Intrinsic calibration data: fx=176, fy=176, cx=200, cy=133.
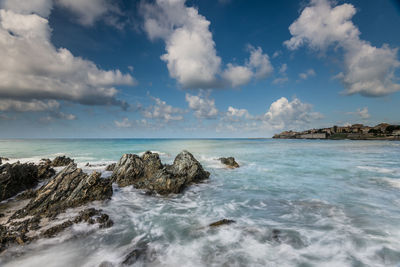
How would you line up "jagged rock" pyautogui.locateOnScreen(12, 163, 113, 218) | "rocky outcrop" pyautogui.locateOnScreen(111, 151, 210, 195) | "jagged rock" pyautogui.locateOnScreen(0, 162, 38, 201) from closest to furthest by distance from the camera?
"jagged rock" pyautogui.locateOnScreen(12, 163, 113, 218), "jagged rock" pyautogui.locateOnScreen(0, 162, 38, 201), "rocky outcrop" pyautogui.locateOnScreen(111, 151, 210, 195)

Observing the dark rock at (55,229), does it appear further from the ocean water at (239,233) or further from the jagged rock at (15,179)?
the jagged rock at (15,179)

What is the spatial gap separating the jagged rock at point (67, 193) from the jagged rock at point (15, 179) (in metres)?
1.96

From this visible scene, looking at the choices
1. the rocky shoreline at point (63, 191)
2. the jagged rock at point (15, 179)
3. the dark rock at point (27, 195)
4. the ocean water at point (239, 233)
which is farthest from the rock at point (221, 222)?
the jagged rock at point (15, 179)

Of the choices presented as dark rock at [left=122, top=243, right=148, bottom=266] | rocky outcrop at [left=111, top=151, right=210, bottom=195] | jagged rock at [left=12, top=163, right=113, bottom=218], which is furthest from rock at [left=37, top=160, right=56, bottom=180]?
dark rock at [left=122, top=243, right=148, bottom=266]

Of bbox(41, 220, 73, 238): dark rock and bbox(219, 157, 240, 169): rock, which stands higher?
bbox(41, 220, 73, 238): dark rock

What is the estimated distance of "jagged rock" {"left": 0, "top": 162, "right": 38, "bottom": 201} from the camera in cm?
827

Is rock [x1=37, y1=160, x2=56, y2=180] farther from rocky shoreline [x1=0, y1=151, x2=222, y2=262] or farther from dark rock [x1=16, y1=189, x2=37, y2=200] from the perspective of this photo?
dark rock [x1=16, y1=189, x2=37, y2=200]

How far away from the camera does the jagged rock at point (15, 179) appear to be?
8.27 meters

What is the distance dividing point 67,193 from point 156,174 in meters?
4.14

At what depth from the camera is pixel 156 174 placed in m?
10.2

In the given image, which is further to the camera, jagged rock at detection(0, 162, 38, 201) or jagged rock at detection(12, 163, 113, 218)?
jagged rock at detection(0, 162, 38, 201)

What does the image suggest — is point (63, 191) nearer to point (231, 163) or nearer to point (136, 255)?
point (136, 255)

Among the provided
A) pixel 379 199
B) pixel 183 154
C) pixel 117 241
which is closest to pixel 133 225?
pixel 117 241

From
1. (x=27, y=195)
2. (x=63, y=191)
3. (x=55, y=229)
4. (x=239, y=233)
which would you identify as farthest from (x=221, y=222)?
(x=27, y=195)
